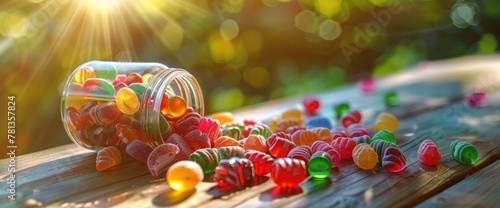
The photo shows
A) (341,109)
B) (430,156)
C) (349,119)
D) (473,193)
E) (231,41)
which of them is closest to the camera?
(473,193)

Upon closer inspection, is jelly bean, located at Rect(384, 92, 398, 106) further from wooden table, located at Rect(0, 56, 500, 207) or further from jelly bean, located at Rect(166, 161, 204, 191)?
jelly bean, located at Rect(166, 161, 204, 191)

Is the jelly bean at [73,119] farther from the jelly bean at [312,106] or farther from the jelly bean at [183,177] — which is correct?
the jelly bean at [312,106]

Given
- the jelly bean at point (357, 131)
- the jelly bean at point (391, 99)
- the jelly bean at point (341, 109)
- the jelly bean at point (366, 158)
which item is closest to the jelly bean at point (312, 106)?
the jelly bean at point (341, 109)

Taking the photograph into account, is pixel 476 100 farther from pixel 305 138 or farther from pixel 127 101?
pixel 127 101

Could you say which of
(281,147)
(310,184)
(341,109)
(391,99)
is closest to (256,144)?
(281,147)

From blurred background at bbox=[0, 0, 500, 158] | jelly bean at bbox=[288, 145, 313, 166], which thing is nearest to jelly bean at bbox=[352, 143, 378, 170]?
jelly bean at bbox=[288, 145, 313, 166]
